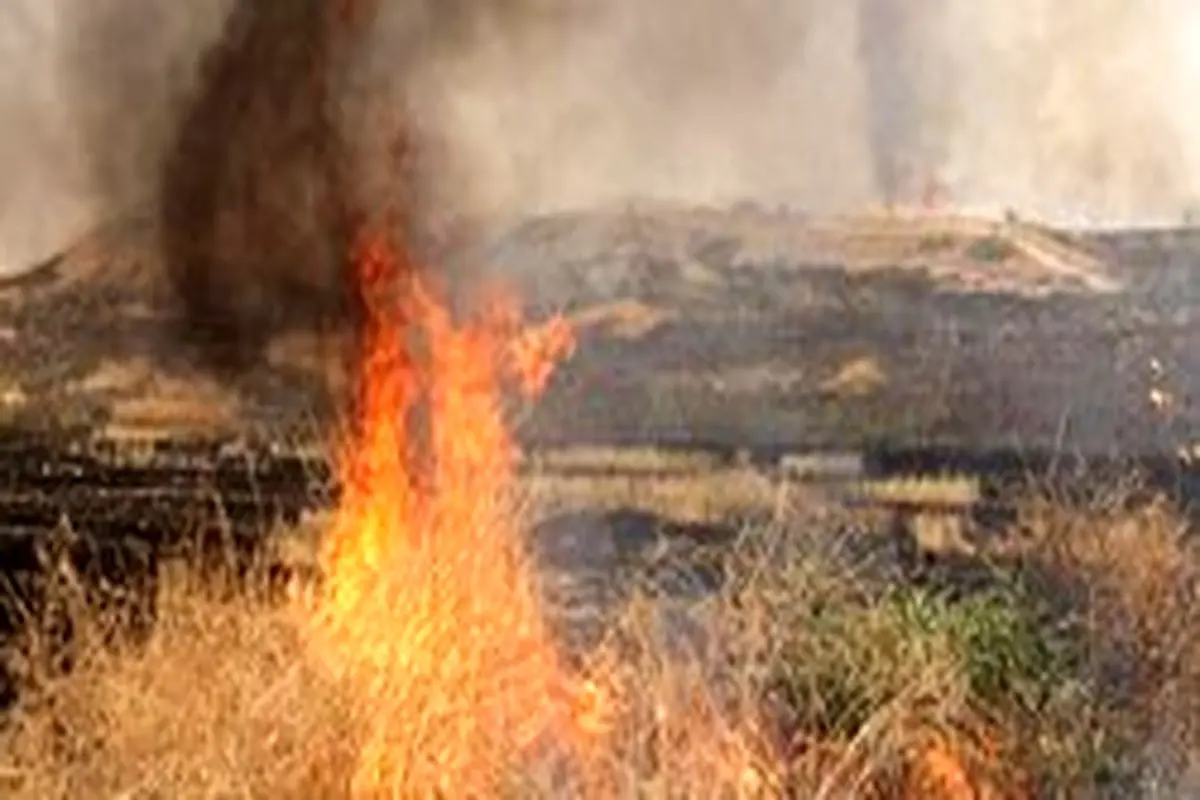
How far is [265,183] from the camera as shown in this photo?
29.5 ft

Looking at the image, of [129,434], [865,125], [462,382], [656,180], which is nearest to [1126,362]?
[865,125]

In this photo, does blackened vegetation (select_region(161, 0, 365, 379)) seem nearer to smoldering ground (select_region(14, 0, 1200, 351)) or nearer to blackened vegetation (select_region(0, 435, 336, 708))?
smoldering ground (select_region(14, 0, 1200, 351))

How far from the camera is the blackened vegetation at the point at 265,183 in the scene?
29.2ft

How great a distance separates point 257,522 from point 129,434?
0.89 metres

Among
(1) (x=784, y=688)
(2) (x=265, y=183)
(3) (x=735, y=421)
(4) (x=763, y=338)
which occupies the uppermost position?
(2) (x=265, y=183)

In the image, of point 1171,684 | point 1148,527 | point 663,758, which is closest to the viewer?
point 663,758

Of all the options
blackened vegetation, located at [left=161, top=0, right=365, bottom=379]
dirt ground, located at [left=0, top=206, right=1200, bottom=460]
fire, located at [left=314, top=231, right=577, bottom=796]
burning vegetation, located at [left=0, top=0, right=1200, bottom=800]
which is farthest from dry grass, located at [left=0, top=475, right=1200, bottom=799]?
blackened vegetation, located at [left=161, top=0, right=365, bottom=379]

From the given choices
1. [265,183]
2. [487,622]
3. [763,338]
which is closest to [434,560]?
[487,622]

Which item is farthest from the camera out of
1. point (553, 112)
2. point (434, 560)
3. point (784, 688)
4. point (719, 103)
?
point (719, 103)

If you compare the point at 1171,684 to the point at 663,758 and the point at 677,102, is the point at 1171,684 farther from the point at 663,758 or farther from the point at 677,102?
the point at 677,102

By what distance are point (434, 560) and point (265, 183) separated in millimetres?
2764

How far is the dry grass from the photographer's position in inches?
235

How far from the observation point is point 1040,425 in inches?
365

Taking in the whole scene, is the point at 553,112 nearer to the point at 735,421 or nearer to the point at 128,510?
the point at 735,421
